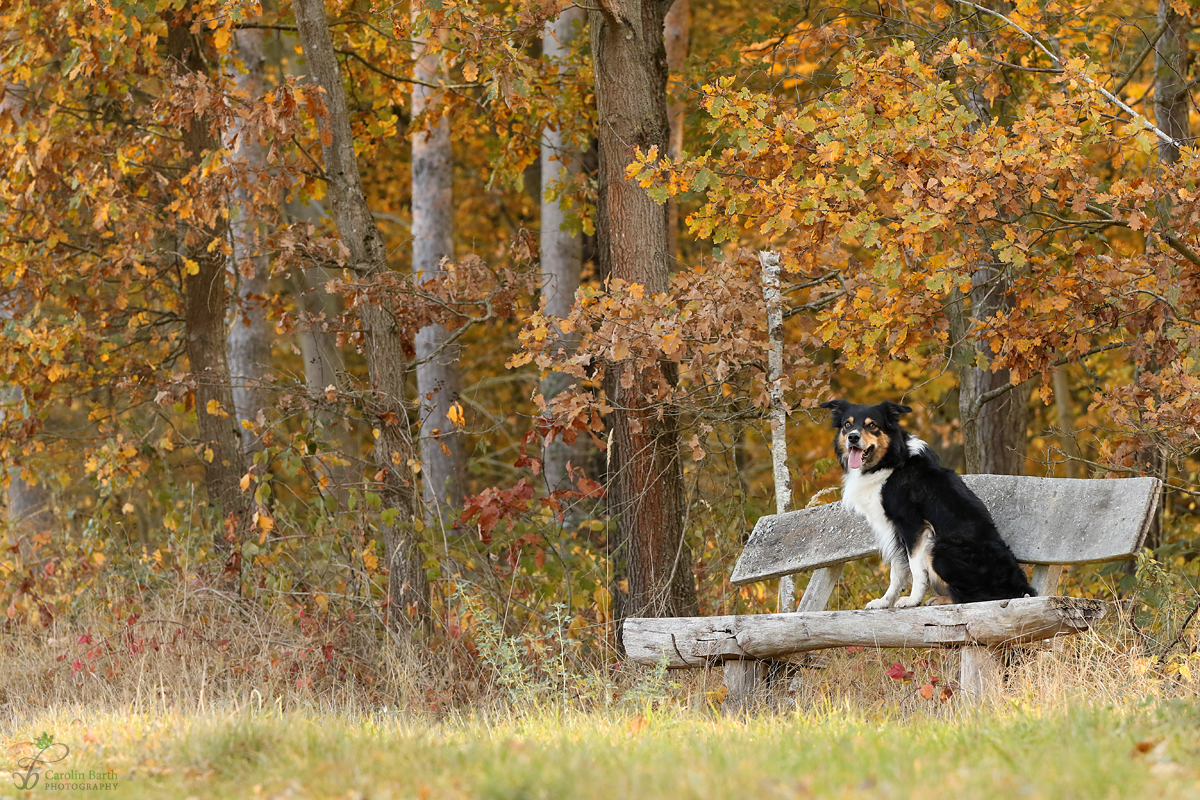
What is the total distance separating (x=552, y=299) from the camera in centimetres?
1063

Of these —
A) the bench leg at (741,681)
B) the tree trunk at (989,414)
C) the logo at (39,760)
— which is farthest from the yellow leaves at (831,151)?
the logo at (39,760)

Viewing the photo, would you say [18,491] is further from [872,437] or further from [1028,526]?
[1028,526]

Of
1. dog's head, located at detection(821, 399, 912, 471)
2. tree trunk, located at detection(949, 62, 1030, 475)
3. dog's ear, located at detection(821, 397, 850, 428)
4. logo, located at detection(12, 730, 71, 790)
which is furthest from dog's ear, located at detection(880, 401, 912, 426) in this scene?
logo, located at detection(12, 730, 71, 790)

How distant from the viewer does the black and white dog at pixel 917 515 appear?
5.37 meters

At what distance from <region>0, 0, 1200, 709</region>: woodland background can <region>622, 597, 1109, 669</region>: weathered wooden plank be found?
61cm

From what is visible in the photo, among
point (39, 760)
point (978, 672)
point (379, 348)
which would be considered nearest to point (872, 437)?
point (978, 672)

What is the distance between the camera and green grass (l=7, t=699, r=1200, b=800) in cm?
Answer: 335

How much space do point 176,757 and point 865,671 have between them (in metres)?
3.87

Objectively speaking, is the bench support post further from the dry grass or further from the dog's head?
the dog's head

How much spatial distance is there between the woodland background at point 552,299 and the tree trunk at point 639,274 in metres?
0.02

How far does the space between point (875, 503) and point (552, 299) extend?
5.41m

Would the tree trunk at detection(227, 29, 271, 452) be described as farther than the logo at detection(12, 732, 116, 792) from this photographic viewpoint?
Yes

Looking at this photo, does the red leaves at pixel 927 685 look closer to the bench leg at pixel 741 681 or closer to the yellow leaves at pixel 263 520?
the bench leg at pixel 741 681

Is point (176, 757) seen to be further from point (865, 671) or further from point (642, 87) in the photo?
point (642, 87)
